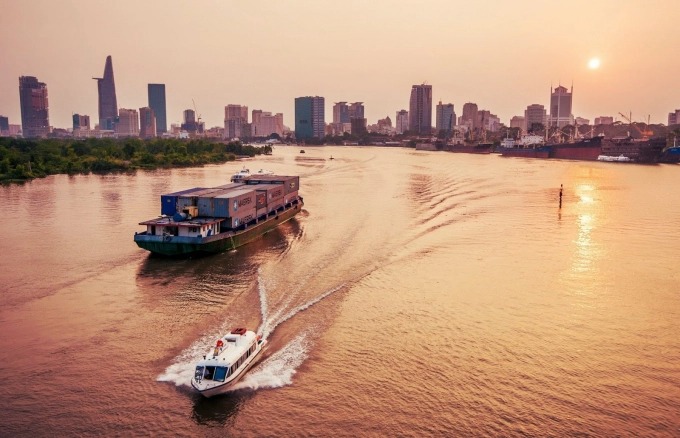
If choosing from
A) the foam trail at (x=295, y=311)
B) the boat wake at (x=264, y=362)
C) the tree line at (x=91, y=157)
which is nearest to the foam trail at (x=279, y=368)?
the boat wake at (x=264, y=362)

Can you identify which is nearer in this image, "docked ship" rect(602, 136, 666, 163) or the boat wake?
the boat wake

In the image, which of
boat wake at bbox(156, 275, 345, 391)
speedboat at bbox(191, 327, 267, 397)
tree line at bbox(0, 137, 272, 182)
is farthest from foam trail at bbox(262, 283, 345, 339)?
tree line at bbox(0, 137, 272, 182)

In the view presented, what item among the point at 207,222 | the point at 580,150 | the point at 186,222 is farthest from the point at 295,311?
the point at 580,150

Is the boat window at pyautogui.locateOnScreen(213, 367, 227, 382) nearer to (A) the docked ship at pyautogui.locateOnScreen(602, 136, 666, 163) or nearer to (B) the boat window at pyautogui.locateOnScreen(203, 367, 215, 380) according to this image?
(B) the boat window at pyautogui.locateOnScreen(203, 367, 215, 380)

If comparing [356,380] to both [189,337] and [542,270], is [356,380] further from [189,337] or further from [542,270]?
[542,270]

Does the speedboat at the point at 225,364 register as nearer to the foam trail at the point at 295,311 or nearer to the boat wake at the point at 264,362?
the boat wake at the point at 264,362

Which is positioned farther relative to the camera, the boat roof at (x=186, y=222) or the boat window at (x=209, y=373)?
the boat roof at (x=186, y=222)
